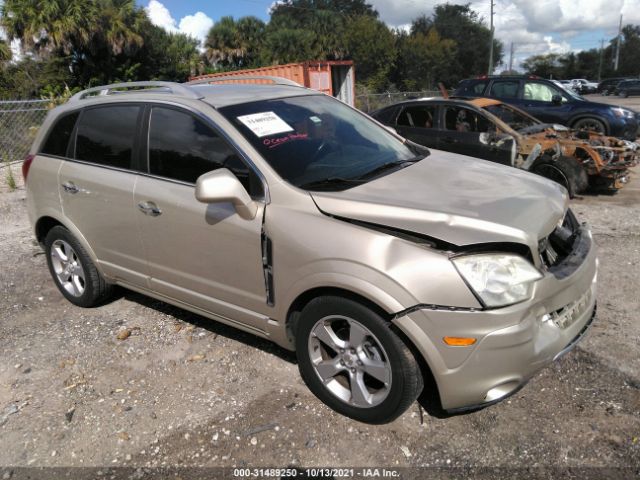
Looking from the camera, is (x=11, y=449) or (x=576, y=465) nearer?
(x=576, y=465)

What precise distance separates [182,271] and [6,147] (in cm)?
1104

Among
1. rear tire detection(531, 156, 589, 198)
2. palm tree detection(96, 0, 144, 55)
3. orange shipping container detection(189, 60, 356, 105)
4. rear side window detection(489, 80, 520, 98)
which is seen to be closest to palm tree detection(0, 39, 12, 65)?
palm tree detection(96, 0, 144, 55)

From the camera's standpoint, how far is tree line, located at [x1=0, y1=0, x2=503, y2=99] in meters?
21.4

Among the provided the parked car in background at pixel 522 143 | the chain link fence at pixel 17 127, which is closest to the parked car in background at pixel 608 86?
the parked car in background at pixel 522 143

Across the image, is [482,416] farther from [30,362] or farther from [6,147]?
[6,147]

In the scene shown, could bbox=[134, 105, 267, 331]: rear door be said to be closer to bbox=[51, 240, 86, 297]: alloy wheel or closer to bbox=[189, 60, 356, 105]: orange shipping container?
bbox=[51, 240, 86, 297]: alloy wheel

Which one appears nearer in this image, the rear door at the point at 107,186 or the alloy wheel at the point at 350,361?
the alloy wheel at the point at 350,361

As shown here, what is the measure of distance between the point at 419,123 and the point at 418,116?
0.12 meters

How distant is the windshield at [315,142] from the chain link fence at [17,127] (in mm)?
10674

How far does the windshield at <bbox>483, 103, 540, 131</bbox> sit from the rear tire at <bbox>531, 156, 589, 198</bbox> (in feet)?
3.46

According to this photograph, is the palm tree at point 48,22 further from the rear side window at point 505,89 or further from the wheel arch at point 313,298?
the wheel arch at point 313,298

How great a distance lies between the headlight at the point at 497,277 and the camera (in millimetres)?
2361

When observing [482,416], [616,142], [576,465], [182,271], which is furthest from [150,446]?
[616,142]

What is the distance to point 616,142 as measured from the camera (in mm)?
7625
